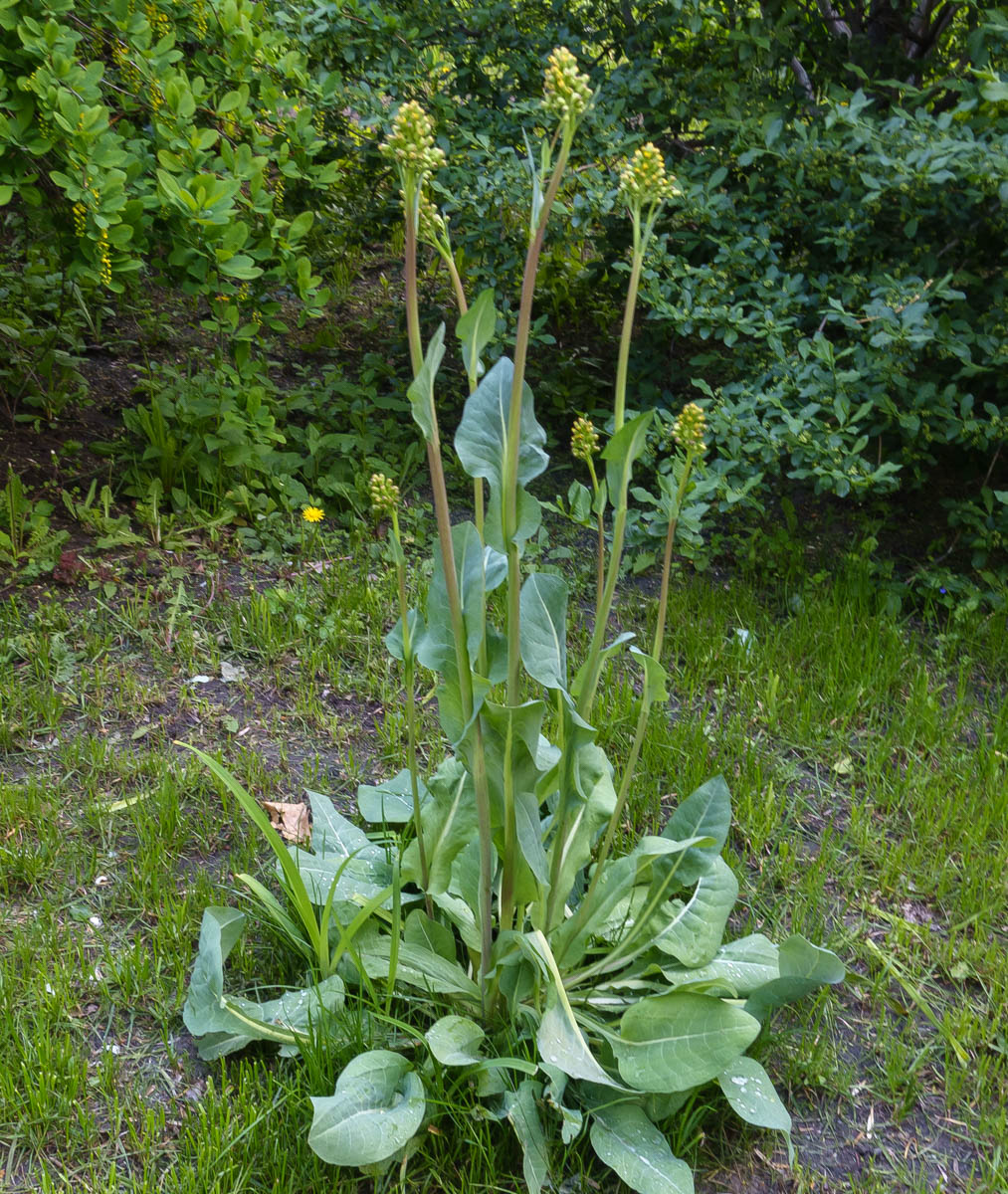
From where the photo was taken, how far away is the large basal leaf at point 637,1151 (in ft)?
5.52

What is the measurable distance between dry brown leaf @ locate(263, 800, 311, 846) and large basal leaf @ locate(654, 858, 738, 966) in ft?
2.87

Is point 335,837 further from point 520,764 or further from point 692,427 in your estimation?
point 692,427

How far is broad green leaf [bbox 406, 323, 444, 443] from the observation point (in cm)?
150

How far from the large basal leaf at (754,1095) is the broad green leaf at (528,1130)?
33 centimetres

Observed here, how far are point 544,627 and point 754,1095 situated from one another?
0.90m

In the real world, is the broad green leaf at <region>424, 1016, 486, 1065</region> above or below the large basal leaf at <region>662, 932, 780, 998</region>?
above

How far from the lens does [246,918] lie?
2.23 meters

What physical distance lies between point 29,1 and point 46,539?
5.20 feet

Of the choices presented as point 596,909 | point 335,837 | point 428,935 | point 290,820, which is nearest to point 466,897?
point 428,935

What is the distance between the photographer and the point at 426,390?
60.2 inches

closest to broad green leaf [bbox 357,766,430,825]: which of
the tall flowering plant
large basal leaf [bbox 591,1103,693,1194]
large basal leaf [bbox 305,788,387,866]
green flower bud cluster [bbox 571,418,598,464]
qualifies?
large basal leaf [bbox 305,788,387,866]

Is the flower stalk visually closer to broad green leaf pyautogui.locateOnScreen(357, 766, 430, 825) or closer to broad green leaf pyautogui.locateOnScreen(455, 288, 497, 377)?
broad green leaf pyautogui.locateOnScreen(455, 288, 497, 377)

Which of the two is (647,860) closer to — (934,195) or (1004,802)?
(1004,802)

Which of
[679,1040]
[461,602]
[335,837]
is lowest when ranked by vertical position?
[335,837]
